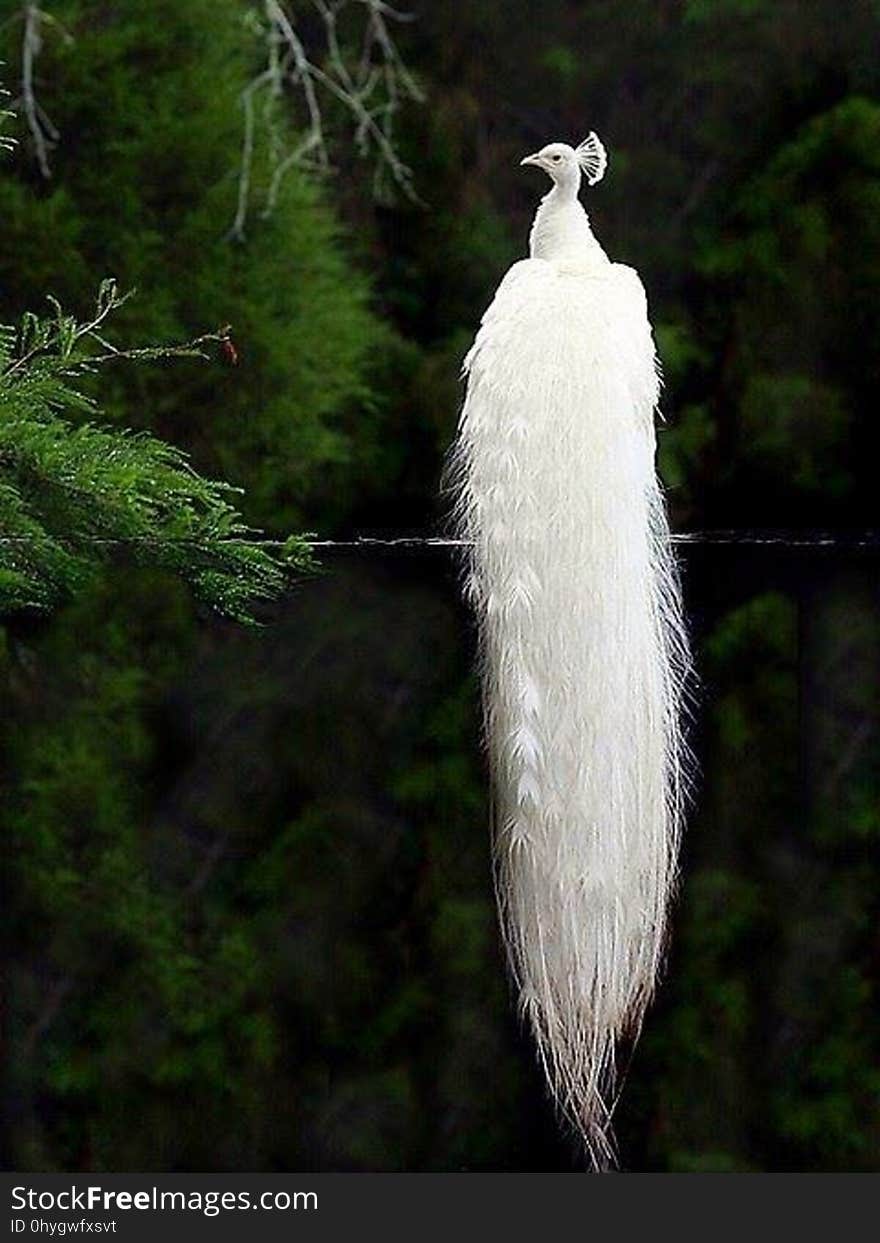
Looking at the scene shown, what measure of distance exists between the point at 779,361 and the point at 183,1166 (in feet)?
3.20

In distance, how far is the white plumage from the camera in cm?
127

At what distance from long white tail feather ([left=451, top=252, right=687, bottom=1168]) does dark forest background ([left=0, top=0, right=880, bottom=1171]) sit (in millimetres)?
133

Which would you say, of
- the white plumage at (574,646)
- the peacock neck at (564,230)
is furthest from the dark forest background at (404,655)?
the peacock neck at (564,230)

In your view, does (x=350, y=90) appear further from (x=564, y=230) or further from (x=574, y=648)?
(x=574, y=648)

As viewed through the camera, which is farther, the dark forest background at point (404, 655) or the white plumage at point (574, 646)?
the dark forest background at point (404, 655)

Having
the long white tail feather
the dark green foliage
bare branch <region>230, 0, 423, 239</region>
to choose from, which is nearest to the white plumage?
the long white tail feather

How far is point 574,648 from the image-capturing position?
49.8 inches

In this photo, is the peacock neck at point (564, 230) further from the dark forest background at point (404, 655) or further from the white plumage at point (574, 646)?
the dark forest background at point (404, 655)

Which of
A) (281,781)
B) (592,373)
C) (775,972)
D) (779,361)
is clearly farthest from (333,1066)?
(779,361)

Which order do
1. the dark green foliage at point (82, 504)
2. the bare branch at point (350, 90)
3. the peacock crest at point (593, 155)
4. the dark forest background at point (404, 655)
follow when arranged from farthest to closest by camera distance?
the bare branch at point (350, 90) → the dark forest background at point (404, 655) → the peacock crest at point (593, 155) → the dark green foliage at point (82, 504)

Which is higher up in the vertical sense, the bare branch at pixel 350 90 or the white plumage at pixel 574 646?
the bare branch at pixel 350 90

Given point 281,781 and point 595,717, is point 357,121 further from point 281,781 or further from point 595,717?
point 595,717

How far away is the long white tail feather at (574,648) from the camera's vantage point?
1269 millimetres

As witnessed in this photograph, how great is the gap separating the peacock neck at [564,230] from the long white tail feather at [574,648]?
3 cm
